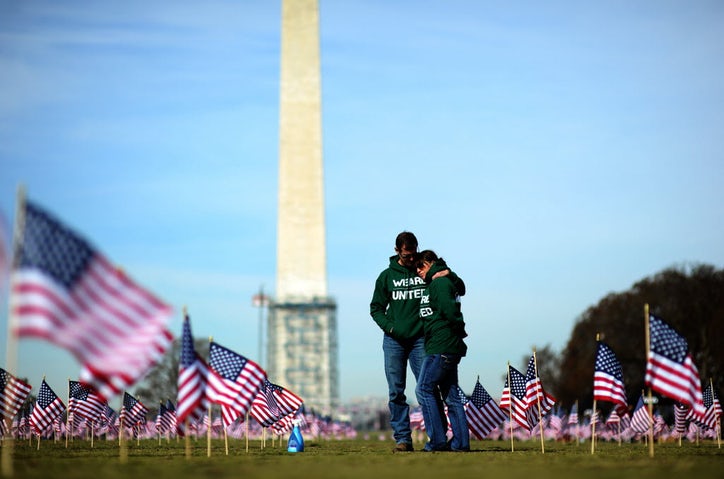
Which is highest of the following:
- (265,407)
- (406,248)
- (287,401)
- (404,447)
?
(406,248)

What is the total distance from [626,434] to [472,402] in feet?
64.5

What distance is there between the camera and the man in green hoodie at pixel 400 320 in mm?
14695

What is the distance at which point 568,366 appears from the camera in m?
68.5

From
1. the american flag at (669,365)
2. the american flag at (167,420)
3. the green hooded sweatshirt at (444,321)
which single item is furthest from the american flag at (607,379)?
the american flag at (167,420)

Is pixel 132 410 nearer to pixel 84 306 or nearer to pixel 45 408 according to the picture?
pixel 45 408

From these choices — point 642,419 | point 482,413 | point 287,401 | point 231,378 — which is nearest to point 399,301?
point 231,378

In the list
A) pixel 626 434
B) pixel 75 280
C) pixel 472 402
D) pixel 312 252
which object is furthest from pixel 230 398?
pixel 312 252

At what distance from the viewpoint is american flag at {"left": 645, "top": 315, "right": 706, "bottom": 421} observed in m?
13.3

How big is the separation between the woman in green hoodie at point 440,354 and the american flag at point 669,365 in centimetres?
224

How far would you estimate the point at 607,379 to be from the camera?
1578 cm

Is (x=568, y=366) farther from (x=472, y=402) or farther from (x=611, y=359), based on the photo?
(x=611, y=359)

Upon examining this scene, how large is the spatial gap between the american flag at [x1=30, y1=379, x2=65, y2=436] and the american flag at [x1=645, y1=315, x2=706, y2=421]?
16.1 m

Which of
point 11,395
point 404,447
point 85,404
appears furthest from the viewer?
point 85,404

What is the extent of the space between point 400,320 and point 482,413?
8.34 meters
